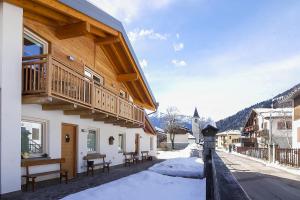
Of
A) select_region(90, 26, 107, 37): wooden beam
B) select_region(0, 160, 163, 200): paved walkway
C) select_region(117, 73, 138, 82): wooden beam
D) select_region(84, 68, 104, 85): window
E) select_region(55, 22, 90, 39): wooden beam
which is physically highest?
select_region(90, 26, 107, 37): wooden beam

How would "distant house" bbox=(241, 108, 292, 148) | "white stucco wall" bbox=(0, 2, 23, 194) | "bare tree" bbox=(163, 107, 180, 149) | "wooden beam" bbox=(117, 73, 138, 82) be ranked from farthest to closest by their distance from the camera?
"bare tree" bbox=(163, 107, 180, 149) < "distant house" bbox=(241, 108, 292, 148) < "wooden beam" bbox=(117, 73, 138, 82) < "white stucco wall" bbox=(0, 2, 23, 194)

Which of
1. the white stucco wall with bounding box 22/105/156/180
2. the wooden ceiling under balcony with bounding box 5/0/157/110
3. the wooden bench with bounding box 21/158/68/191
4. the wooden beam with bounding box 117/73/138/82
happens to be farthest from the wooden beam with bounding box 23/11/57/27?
the wooden beam with bounding box 117/73/138/82

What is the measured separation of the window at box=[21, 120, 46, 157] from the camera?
31.9ft

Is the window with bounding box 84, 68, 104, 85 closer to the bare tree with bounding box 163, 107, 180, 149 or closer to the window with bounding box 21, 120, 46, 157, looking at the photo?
the window with bounding box 21, 120, 46, 157

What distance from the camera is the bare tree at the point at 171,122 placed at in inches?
2440

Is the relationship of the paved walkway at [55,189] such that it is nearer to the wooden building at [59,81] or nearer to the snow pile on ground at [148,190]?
the wooden building at [59,81]

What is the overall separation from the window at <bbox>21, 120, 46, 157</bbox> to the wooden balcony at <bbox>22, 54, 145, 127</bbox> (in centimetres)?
67

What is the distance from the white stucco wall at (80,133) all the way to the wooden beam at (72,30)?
2.72 metres

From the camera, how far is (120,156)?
1902 cm

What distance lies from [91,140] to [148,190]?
5.77 metres

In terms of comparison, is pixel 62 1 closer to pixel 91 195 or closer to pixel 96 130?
pixel 91 195

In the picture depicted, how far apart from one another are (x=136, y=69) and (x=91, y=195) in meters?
9.47

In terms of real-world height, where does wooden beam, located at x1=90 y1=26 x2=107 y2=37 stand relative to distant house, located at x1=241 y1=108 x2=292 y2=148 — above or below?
above

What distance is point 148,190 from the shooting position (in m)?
10.1
